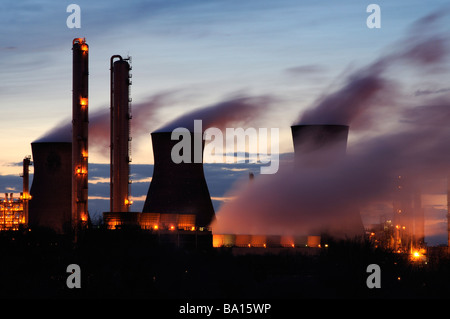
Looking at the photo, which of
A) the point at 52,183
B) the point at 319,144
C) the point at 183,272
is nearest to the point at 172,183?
the point at 319,144

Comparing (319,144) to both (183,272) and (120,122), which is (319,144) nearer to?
(120,122)

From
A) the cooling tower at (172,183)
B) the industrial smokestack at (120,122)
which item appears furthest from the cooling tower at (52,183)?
the industrial smokestack at (120,122)

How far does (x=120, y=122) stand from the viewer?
5038 cm

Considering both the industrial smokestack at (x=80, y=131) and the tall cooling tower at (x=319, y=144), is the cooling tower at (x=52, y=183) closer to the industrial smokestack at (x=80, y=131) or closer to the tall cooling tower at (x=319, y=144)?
the industrial smokestack at (x=80, y=131)

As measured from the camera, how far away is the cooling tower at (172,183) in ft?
172

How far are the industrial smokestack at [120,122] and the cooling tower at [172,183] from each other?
2524 millimetres

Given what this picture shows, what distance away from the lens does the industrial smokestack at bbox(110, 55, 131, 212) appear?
1978 inches

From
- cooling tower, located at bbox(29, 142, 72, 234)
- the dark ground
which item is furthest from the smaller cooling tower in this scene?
cooling tower, located at bbox(29, 142, 72, 234)

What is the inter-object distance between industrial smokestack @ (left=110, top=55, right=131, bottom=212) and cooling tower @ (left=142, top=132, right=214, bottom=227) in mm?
2524

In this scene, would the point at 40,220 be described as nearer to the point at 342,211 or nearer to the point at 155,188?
the point at 155,188

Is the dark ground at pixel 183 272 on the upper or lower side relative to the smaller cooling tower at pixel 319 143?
lower
